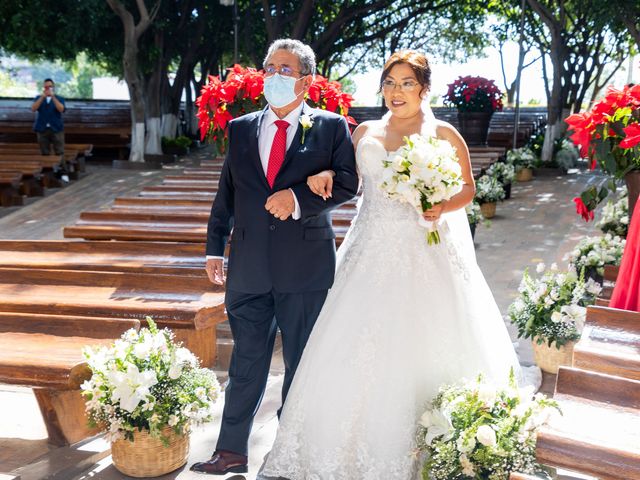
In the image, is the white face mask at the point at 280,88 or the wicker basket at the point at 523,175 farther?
the wicker basket at the point at 523,175

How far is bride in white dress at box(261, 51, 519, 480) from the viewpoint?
3.25m

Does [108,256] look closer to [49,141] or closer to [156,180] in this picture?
[156,180]

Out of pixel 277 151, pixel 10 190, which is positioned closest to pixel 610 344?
pixel 277 151

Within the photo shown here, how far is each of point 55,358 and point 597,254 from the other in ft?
13.7

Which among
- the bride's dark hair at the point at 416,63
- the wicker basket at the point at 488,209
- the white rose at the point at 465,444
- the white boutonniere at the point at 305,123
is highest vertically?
the bride's dark hair at the point at 416,63

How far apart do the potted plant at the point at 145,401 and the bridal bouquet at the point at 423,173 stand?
1.29m

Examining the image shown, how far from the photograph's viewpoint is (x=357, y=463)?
3.21m

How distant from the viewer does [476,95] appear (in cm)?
1512

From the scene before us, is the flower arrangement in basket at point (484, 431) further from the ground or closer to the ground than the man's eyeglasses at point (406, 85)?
closer to the ground

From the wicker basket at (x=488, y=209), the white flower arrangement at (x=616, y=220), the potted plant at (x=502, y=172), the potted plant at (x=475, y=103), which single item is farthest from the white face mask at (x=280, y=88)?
the potted plant at (x=475, y=103)

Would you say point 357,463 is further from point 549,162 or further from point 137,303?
point 549,162

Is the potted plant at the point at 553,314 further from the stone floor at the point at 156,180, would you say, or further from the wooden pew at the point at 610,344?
the wooden pew at the point at 610,344

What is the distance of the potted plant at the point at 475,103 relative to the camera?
595 inches

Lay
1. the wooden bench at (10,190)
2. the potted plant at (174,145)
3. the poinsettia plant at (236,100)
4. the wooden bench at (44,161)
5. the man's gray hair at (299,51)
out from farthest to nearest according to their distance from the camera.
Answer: the potted plant at (174,145) < the wooden bench at (44,161) < the wooden bench at (10,190) < the poinsettia plant at (236,100) < the man's gray hair at (299,51)
